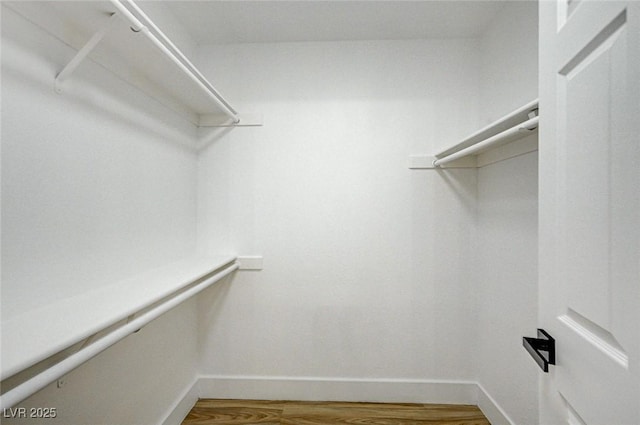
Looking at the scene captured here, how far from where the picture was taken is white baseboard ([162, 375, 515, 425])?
6.60 feet

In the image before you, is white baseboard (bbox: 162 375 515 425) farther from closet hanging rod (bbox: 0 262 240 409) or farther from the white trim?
closet hanging rod (bbox: 0 262 240 409)

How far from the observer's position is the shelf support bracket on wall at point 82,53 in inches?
39.1

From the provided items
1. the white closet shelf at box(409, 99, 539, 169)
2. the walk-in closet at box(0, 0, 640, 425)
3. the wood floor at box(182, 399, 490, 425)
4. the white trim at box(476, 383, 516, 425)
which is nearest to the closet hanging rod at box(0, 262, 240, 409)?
the walk-in closet at box(0, 0, 640, 425)

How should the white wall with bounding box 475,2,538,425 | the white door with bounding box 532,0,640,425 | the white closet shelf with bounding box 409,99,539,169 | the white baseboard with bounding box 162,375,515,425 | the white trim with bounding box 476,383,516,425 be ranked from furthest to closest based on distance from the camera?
1. the white baseboard with bounding box 162,375,515,425
2. the white trim with bounding box 476,383,516,425
3. the white wall with bounding box 475,2,538,425
4. the white closet shelf with bounding box 409,99,539,169
5. the white door with bounding box 532,0,640,425

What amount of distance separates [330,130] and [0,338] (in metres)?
1.73

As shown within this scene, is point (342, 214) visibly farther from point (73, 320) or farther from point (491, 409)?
point (73, 320)

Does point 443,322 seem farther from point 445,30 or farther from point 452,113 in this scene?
point 445,30

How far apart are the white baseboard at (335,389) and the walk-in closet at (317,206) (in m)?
0.01

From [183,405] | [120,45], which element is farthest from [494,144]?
[183,405]

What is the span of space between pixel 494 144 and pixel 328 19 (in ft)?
3.64

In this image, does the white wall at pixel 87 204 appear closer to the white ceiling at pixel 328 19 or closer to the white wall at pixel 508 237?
the white ceiling at pixel 328 19

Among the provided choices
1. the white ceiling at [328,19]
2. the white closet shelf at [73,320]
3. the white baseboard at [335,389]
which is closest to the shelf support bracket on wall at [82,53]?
the white closet shelf at [73,320]

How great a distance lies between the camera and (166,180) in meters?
1.70

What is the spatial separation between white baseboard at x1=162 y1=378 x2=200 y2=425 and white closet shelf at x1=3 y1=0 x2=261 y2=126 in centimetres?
157
